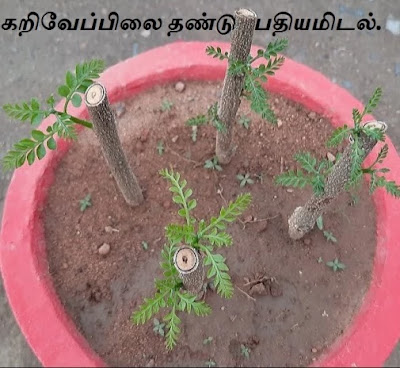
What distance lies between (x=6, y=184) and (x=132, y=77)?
740 mm

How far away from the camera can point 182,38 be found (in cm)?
253

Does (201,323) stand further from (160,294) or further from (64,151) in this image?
(64,151)

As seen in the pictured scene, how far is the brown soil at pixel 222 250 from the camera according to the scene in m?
1.74

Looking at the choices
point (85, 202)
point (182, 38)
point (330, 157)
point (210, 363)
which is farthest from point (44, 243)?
point (182, 38)

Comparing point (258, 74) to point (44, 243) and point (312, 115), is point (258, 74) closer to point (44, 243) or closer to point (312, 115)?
point (312, 115)

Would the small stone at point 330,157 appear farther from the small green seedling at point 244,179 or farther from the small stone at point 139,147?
the small stone at point 139,147

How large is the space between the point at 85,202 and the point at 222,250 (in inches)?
22.2

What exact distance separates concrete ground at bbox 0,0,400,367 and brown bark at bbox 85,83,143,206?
2.64 ft

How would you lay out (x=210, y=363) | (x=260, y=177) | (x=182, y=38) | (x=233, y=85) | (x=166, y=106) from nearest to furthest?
(x=233, y=85), (x=210, y=363), (x=260, y=177), (x=166, y=106), (x=182, y=38)

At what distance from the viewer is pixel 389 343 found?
1.68 m

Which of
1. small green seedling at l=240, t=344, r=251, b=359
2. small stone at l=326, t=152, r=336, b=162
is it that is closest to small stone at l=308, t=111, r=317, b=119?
small stone at l=326, t=152, r=336, b=162

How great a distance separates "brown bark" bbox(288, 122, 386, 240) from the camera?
1271mm

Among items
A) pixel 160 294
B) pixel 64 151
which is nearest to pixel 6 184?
pixel 64 151

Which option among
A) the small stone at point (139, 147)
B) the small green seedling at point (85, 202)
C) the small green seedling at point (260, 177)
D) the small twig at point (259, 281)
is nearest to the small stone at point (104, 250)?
the small green seedling at point (85, 202)
